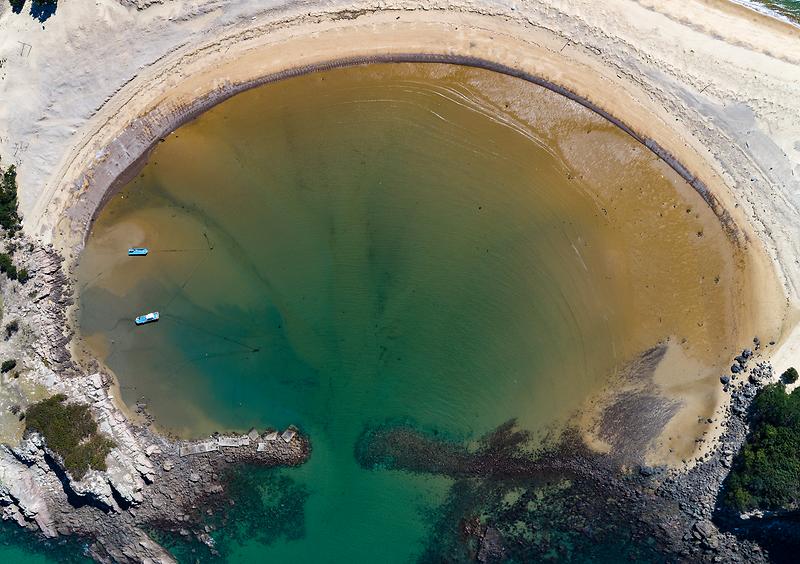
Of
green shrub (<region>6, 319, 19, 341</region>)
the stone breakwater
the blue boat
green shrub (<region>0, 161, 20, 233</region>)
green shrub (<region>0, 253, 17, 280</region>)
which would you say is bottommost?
the stone breakwater

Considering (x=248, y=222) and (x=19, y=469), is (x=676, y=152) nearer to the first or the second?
(x=248, y=222)

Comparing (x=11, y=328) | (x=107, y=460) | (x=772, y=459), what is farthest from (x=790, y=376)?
(x=11, y=328)

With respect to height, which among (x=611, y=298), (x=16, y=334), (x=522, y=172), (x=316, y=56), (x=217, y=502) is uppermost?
(x=316, y=56)

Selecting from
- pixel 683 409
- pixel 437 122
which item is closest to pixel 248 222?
pixel 437 122

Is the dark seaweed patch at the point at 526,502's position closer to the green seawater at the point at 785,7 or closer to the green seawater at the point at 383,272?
the green seawater at the point at 383,272

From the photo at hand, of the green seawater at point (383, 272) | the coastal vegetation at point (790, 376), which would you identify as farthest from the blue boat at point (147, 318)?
the coastal vegetation at point (790, 376)

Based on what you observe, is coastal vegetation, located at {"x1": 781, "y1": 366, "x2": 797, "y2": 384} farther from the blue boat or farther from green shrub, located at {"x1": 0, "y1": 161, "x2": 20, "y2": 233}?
green shrub, located at {"x1": 0, "y1": 161, "x2": 20, "y2": 233}

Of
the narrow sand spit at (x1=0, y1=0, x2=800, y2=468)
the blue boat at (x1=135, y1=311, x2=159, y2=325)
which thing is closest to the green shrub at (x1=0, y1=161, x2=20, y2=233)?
the narrow sand spit at (x1=0, y1=0, x2=800, y2=468)
